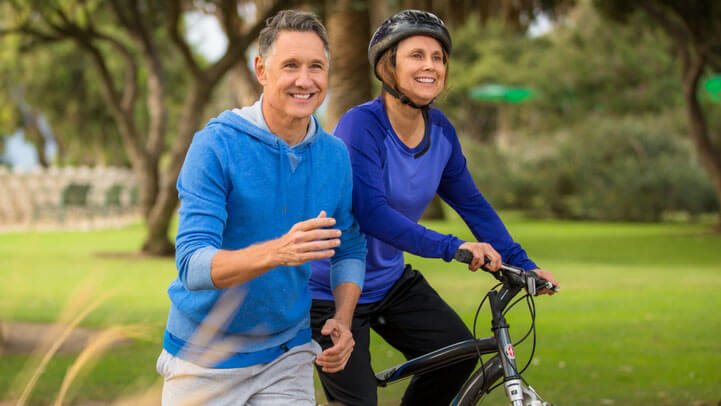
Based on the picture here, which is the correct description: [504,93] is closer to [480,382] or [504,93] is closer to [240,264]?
[480,382]

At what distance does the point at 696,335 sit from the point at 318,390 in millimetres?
4168

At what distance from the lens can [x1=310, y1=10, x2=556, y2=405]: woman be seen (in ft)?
10.6

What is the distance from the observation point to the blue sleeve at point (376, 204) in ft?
10.2

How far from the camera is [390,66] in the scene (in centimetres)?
344

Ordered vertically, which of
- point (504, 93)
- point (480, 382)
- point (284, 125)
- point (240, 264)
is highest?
point (284, 125)

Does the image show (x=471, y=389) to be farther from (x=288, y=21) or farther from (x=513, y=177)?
(x=513, y=177)

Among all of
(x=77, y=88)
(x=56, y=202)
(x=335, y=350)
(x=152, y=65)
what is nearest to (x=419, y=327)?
(x=335, y=350)

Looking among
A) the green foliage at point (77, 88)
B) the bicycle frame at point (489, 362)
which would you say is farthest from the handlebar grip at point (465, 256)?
the green foliage at point (77, 88)

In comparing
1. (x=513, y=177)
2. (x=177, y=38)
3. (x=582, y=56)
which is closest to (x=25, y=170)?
(x=177, y=38)

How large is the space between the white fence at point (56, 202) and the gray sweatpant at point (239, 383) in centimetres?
2503

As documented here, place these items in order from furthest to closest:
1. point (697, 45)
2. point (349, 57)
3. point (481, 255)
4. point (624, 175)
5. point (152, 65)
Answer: point (624, 175) < point (697, 45) < point (152, 65) < point (349, 57) < point (481, 255)

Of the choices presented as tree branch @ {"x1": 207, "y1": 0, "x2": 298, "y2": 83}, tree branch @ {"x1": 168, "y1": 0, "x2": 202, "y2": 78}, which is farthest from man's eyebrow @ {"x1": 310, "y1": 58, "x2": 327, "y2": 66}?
tree branch @ {"x1": 168, "y1": 0, "x2": 202, "y2": 78}

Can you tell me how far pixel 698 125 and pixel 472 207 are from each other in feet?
61.2

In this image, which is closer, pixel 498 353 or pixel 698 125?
pixel 498 353
